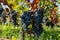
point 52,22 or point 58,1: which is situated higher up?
point 58,1

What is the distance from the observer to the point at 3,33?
8.49 metres

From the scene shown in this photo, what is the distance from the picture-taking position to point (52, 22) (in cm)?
858

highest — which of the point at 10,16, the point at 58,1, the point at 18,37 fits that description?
the point at 58,1

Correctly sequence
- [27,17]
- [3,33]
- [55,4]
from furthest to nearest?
[3,33], [55,4], [27,17]

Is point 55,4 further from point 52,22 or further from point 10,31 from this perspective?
point 10,31

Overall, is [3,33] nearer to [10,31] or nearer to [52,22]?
[10,31]

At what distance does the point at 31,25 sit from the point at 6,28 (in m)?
1.74

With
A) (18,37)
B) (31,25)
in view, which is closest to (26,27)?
(31,25)

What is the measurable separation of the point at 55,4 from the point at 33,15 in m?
0.90

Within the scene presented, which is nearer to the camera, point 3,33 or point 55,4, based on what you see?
point 55,4

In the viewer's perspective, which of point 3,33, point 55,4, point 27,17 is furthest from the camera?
point 3,33

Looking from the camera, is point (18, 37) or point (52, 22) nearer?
point (18, 37)

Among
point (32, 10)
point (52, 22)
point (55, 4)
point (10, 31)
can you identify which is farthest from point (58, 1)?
point (10, 31)

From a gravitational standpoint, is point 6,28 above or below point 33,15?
below
